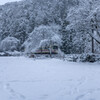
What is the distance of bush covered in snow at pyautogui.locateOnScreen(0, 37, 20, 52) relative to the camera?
101 feet

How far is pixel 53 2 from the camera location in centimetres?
3469

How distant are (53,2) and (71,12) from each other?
23.4 meters

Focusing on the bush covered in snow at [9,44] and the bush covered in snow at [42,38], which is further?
the bush covered in snow at [9,44]

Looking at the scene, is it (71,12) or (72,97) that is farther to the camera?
(71,12)

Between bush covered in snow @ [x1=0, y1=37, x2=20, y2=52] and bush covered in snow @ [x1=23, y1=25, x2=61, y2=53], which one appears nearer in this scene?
bush covered in snow @ [x1=23, y1=25, x2=61, y2=53]

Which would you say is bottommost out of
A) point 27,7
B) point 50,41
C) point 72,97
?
point 72,97

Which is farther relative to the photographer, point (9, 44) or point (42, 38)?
point (9, 44)

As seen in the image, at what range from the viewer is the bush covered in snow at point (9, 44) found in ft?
101

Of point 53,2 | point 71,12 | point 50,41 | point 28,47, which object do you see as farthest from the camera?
point 53,2

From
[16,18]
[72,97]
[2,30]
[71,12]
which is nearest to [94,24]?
[71,12]

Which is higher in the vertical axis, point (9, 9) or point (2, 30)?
point (9, 9)

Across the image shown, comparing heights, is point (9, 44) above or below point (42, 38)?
below

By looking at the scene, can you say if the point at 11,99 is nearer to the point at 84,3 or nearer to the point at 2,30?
the point at 84,3

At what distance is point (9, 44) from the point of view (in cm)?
3095
